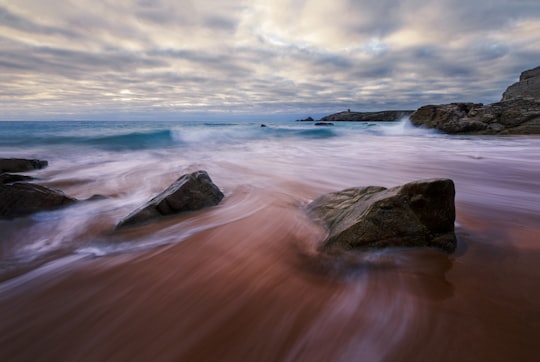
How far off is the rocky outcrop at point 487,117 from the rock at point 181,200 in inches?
972

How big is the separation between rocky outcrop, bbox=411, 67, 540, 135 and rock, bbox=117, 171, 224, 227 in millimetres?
24697

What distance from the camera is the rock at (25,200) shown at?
399cm

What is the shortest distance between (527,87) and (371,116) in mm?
63736

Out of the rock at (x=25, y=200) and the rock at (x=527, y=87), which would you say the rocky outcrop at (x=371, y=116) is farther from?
the rock at (x=25, y=200)

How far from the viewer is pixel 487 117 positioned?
73.4ft

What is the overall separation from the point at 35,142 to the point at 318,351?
77.2 ft

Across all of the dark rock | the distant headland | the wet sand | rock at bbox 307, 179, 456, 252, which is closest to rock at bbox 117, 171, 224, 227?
the wet sand

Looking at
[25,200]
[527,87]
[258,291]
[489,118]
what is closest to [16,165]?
[25,200]

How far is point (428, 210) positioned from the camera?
2533 mm

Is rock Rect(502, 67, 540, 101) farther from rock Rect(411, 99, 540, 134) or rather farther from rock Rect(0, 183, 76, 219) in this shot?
rock Rect(0, 183, 76, 219)

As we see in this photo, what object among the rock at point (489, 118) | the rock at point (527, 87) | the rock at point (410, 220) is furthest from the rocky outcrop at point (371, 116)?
the rock at point (410, 220)

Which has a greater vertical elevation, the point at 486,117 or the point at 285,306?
the point at 486,117

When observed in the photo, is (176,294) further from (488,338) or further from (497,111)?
(497,111)

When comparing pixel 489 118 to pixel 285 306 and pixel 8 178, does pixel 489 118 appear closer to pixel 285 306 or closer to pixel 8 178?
pixel 285 306
